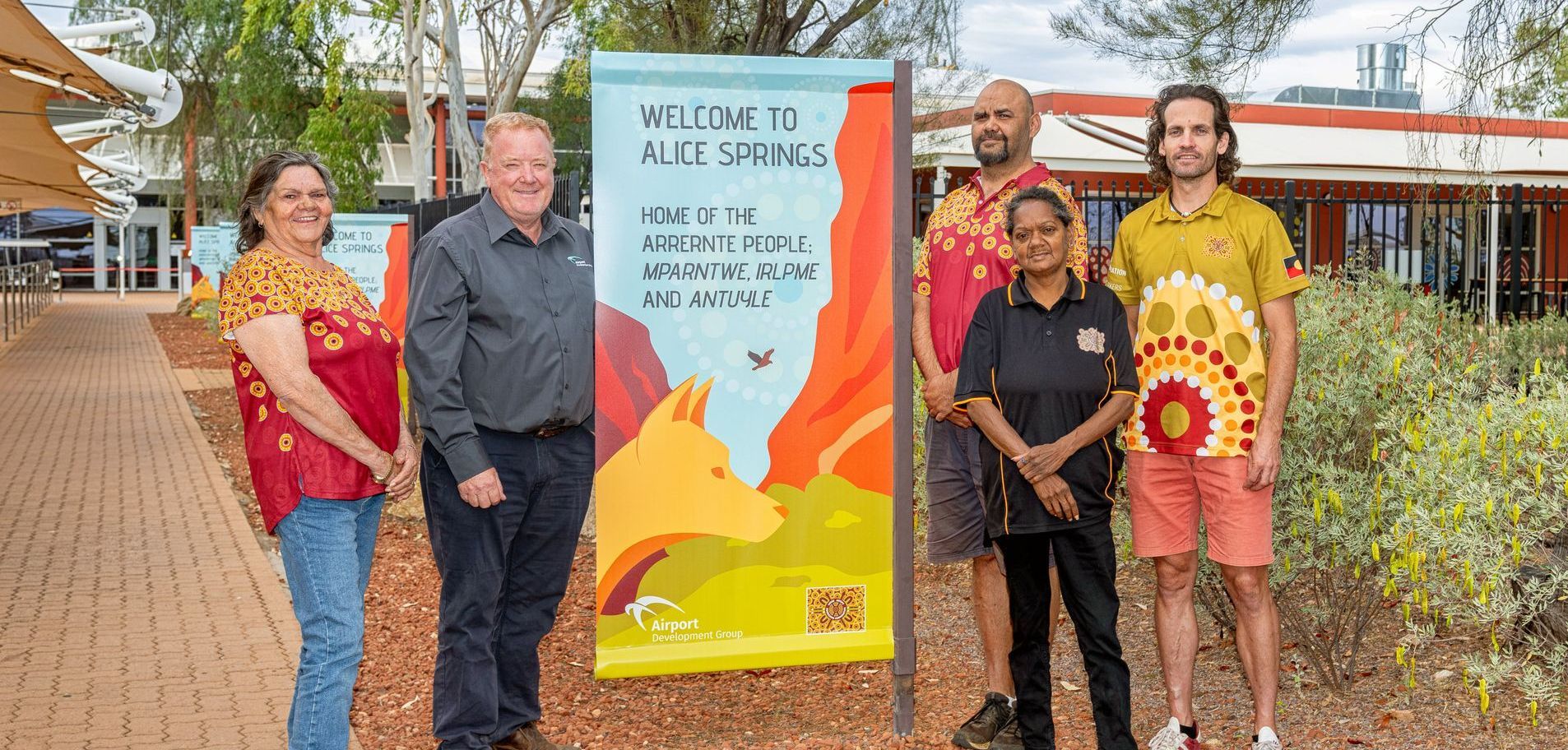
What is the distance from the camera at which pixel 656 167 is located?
4031 millimetres

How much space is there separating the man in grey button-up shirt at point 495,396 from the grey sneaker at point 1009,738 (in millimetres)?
1424

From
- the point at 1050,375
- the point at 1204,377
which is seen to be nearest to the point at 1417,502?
the point at 1204,377

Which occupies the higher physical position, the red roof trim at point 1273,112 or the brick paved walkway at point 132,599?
the red roof trim at point 1273,112

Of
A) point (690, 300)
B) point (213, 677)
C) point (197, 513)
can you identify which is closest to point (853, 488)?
point (690, 300)

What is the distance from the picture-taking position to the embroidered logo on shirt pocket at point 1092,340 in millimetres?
3818

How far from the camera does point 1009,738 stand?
13.9 ft

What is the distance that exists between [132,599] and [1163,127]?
531 cm

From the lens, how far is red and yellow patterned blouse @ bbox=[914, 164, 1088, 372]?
13.8 ft

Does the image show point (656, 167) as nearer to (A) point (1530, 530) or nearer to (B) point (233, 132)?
(A) point (1530, 530)

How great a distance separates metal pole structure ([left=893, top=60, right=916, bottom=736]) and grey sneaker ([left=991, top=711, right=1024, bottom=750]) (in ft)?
0.97

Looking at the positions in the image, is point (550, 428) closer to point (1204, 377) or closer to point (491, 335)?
point (491, 335)

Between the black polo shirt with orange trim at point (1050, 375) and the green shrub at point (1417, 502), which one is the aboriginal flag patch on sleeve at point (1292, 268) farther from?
the green shrub at point (1417, 502)

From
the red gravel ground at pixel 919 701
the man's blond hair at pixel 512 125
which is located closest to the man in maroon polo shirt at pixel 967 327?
the red gravel ground at pixel 919 701

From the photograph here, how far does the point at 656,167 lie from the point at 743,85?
356 mm
